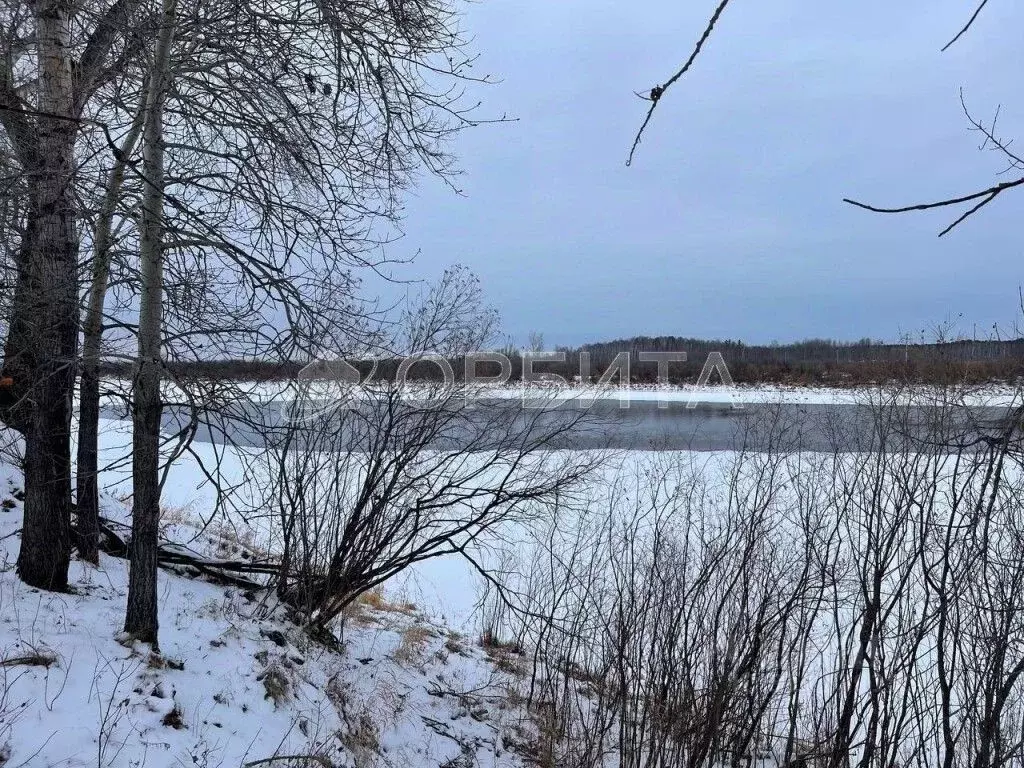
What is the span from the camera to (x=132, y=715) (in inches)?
187

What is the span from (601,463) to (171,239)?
5994 mm

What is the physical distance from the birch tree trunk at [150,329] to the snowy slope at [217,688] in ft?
2.28

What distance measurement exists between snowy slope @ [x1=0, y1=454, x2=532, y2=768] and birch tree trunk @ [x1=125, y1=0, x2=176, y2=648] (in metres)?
0.69

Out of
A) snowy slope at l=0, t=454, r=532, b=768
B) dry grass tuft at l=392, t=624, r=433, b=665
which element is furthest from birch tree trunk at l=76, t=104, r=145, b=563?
dry grass tuft at l=392, t=624, r=433, b=665

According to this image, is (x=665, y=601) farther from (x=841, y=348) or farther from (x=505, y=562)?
(x=841, y=348)

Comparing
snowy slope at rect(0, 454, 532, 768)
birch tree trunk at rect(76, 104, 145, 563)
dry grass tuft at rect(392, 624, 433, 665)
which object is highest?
birch tree trunk at rect(76, 104, 145, 563)

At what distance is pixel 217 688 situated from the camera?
5578 mm

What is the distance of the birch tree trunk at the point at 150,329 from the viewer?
4883 mm

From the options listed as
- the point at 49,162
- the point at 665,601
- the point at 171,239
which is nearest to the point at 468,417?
the point at 665,601

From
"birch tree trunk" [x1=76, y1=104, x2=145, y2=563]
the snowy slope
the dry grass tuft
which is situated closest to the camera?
the snowy slope

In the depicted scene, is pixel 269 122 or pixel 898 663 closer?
pixel 269 122

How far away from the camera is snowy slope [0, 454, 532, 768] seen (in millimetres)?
4512

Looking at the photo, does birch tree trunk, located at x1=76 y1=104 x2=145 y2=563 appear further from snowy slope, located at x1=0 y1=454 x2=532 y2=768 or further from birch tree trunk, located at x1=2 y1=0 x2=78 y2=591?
snowy slope, located at x1=0 y1=454 x2=532 y2=768

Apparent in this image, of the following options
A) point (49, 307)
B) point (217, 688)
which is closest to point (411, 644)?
point (217, 688)
